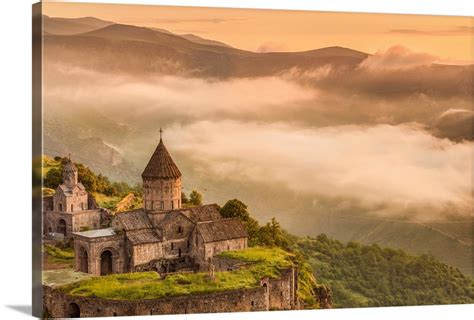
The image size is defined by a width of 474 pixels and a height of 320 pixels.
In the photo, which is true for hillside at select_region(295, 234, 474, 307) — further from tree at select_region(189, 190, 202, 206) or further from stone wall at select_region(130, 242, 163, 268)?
Result: stone wall at select_region(130, 242, 163, 268)

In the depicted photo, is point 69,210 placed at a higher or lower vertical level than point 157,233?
higher

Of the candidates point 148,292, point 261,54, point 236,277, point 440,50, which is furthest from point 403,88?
point 148,292

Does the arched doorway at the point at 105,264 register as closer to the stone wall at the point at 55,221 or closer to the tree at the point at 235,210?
the stone wall at the point at 55,221

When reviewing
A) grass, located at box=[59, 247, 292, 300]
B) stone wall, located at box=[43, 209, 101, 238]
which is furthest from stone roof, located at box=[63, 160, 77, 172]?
grass, located at box=[59, 247, 292, 300]

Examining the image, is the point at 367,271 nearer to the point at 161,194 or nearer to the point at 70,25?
the point at 161,194

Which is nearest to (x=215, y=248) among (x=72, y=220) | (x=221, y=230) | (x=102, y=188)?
(x=221, y=230)

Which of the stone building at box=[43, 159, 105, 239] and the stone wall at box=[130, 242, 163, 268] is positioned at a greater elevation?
the stone building at box=[43, 159, 105, 239]
